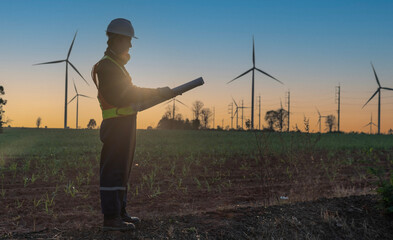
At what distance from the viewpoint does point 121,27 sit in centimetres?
388

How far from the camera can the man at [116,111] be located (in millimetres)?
3791

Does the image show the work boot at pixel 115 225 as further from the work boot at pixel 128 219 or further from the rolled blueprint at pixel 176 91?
the rolled blueprint at pixel 176 91

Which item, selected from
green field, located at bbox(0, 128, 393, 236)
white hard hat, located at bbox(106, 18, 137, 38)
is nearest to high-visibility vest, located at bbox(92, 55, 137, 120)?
white hard hat, located at bbox(106, 18, 137, 38)

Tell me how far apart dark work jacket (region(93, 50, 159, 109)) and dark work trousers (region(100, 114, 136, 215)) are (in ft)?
0.70

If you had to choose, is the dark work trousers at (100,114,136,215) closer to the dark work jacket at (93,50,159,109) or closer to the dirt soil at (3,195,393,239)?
the dark work jacket at (93,50,159,109)

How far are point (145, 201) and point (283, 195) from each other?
9.43ft

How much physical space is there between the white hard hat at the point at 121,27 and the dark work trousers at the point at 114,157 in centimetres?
93

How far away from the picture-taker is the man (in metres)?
3.79

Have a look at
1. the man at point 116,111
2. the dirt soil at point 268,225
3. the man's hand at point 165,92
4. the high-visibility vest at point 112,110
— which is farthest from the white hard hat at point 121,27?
the dirt soil at point 268,225

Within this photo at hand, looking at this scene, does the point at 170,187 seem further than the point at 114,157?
Yes

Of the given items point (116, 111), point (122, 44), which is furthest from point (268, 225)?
point (122, 44)

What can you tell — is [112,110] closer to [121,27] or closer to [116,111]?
[116,111]

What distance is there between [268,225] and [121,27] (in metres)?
3.02

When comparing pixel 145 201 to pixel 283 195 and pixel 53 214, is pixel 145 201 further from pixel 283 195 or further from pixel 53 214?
pixel 283 195
